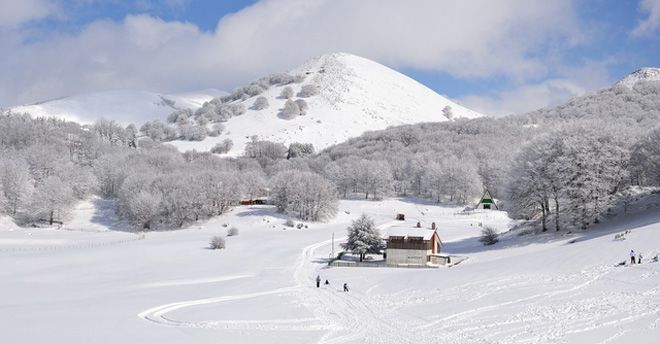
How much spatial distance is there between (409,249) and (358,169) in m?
64.0

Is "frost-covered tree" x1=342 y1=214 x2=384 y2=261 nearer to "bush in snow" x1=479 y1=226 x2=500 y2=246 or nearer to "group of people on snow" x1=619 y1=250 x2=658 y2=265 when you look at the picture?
"bush in snow" x1=479 y1=226 x2=500 y2=246

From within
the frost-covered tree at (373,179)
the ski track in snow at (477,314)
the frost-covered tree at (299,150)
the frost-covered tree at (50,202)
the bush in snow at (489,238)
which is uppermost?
the frost-covered tree at (299,150)

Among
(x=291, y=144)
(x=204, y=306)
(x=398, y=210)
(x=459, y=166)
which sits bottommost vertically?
(x=204, y=306)

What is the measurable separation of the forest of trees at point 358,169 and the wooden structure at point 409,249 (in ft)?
30.6

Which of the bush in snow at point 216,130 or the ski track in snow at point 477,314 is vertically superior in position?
the bush in snow at point 216,130

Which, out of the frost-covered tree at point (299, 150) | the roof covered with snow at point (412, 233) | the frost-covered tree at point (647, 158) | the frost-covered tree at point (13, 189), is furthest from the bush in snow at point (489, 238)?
the frost-covered tree at point (299, 150)

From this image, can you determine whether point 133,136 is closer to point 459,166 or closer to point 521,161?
point 459,166

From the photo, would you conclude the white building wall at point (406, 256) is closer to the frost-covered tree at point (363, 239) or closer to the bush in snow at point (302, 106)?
the frost-covered tree at point (363, 239)

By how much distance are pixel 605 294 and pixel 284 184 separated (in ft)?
201

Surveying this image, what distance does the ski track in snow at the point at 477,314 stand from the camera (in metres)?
22.7

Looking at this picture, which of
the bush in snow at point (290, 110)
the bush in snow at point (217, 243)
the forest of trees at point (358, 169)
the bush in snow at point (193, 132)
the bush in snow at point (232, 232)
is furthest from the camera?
the bush in snow at point (290, 110)

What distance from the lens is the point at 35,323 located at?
26.1 metres

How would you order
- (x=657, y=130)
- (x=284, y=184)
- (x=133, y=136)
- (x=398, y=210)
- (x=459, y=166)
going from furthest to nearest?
(x=133, y=136) → (x=459, y=166) → (x=398, y=210) → (x=284, y=184) → (x=657, y=130)

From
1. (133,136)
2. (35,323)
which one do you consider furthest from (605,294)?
(133,136)
